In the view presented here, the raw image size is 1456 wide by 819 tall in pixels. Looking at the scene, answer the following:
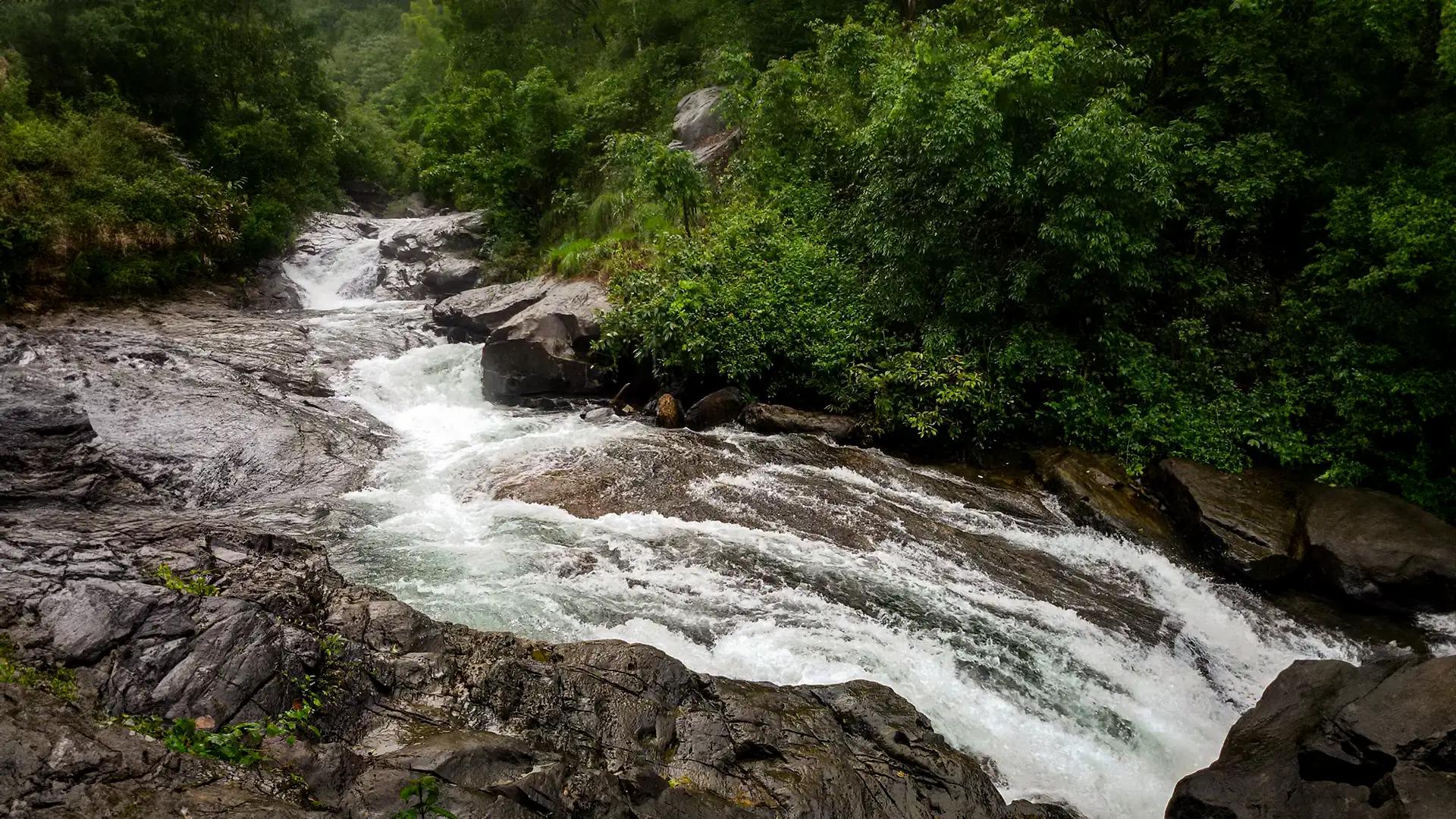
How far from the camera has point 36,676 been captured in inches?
152

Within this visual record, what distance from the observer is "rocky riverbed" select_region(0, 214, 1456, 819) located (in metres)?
4.03

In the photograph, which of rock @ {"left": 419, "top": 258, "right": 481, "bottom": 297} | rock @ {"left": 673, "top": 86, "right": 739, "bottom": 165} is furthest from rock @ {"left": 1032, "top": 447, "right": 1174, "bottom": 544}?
rock @ {"left": 419, "top": 258, "right": 481, "bottom": 297}

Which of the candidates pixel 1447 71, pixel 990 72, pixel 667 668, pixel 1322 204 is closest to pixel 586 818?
pixel 667 668

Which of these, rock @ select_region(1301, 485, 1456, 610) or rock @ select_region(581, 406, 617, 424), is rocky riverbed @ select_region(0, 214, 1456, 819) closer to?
rock @ select_region(581, 406, 617, 424)

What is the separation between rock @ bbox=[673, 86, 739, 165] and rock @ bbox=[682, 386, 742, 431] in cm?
831

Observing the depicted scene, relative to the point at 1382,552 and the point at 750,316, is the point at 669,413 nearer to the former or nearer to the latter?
the point at 750,316

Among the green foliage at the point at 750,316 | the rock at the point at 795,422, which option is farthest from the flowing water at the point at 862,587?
the green foliage at the point at 750,316

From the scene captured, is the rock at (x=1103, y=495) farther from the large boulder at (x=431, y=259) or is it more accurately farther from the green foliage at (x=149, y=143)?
the green foliage at (x=149, y=143)

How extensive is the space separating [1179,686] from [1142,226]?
6.81 m

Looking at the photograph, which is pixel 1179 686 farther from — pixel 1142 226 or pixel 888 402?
pixel 1142 226

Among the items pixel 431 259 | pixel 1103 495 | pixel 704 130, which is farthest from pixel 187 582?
pixel 431 259

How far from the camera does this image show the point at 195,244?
16938 mm

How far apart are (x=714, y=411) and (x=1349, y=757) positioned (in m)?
8.87

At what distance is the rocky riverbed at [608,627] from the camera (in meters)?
4.03
